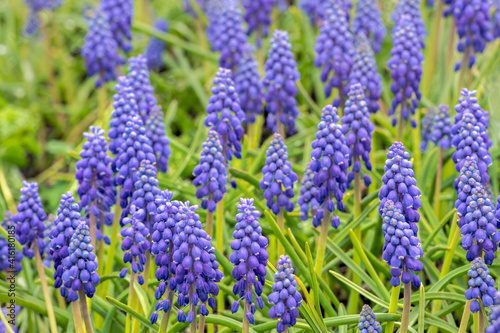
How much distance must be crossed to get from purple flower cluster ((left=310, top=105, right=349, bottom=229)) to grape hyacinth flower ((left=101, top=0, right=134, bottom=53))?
4.22m

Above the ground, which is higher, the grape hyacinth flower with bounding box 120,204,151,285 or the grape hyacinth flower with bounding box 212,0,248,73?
the grape hyacinth flower with bounding box 212,0,248,73

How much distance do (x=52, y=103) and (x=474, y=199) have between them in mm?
7919

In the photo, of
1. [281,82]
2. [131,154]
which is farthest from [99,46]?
[131,154]

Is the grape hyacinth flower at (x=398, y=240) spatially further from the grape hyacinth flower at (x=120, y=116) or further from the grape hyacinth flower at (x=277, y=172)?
the grape hyacinth flower at (x=120, y=116)

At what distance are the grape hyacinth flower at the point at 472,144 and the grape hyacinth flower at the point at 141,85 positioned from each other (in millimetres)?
2839

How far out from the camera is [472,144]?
453 centimetres

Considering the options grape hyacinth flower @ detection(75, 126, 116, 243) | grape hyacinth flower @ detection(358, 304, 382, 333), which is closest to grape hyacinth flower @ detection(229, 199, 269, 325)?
grape hyacinth flower @ detection(358, 304, 382, 333)

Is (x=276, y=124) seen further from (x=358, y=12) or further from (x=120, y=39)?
(x=120, y=39)

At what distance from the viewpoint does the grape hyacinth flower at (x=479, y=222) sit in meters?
3.98

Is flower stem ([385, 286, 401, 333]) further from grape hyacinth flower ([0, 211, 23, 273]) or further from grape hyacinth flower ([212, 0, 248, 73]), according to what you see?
grape hyacinth flower ([212, 0, 248, 73])

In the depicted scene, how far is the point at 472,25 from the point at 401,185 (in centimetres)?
359

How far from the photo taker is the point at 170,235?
389 centimetres

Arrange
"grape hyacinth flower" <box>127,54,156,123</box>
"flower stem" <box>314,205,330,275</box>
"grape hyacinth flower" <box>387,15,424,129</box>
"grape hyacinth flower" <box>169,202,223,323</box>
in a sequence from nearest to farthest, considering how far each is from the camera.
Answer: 1. "grape hyacinth flower" <box>169,202,223,323</box>
2. "flower stem" <box>314,205,330,275</box>
3. "grape hyacinth flower" <box>127,54,156,123</box>
4. "grape hyacinth flower" <box>387,15,424,129</box>

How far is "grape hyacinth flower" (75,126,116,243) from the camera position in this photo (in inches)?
190
